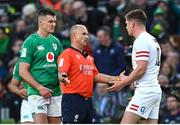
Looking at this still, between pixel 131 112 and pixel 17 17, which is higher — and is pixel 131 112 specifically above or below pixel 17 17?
below

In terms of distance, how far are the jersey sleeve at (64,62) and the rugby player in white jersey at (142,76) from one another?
0.97 m

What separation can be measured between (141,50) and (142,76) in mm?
384

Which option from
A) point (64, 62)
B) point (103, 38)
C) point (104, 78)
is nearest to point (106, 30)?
point (103, 38)

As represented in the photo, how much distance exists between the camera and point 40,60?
41.6 feet

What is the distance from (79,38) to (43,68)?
0.77m

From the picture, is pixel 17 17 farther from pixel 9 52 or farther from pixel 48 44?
pixel 48 44

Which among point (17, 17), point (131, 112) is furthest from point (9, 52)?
point (131, 112)

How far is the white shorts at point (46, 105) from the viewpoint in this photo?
12.7 meters

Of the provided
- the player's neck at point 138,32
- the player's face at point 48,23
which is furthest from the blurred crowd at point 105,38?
the player's neck at point 138,32

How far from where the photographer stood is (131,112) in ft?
39.2

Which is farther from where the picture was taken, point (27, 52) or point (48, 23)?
point (48, 23)

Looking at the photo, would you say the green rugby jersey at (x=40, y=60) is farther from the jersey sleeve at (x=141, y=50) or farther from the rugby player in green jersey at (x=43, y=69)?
the jersey sleeve at (x=141, y=50)

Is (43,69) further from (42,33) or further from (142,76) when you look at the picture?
(142,76)

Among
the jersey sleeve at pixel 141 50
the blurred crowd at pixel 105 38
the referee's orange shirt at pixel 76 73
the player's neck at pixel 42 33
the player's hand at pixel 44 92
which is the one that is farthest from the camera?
the blurred crowd at pixel 105 38
